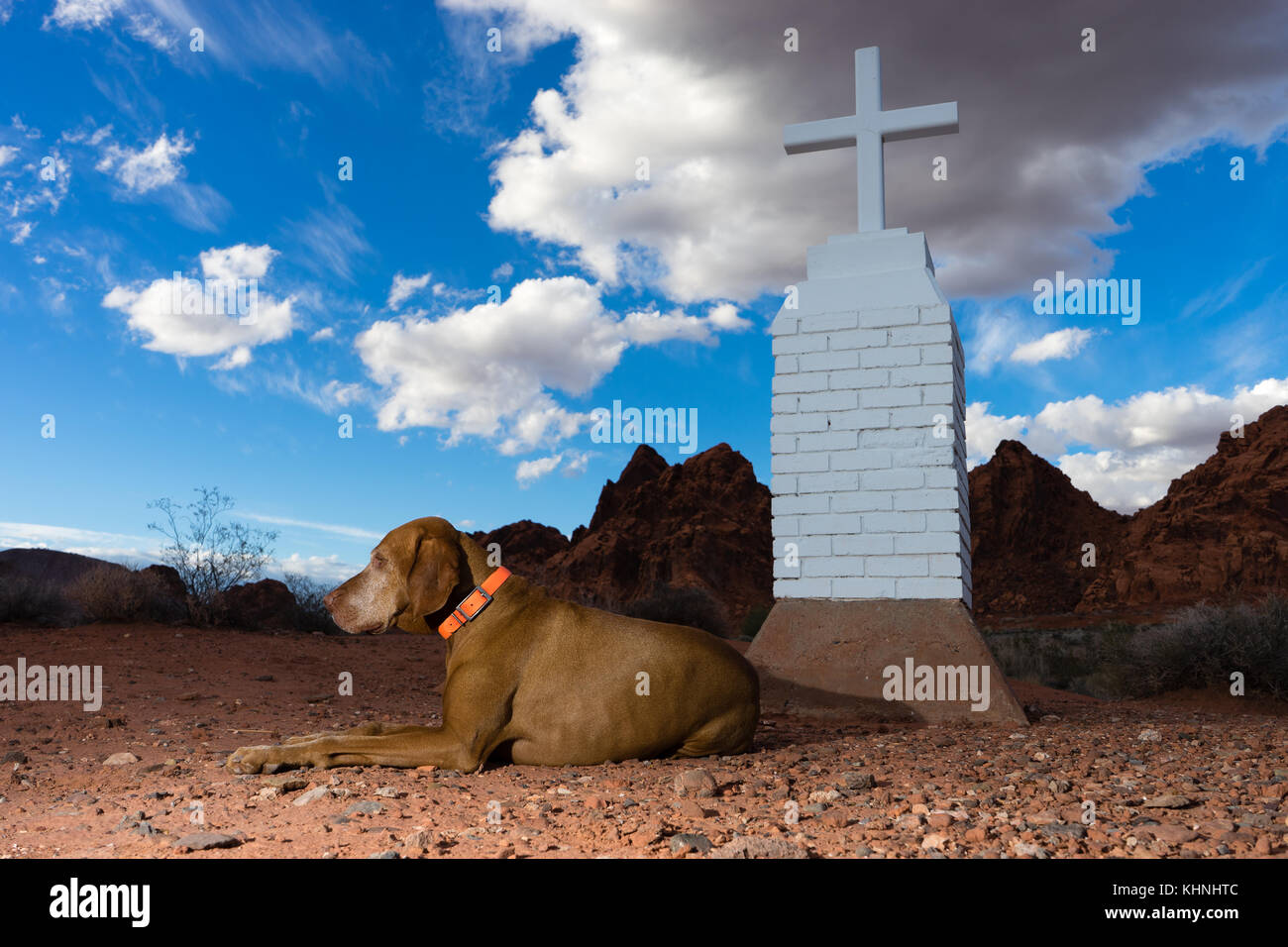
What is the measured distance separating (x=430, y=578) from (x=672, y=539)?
126 feet

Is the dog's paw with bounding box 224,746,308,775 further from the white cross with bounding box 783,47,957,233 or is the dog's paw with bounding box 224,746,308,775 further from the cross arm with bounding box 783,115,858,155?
the cross arm with bounding box 783,115,858,155

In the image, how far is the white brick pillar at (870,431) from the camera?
330 inches

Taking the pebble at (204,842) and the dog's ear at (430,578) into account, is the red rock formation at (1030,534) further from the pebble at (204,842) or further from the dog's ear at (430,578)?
the pebble at (204,842)

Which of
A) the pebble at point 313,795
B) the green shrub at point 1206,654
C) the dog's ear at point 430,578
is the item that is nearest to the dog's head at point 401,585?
the dog's ear at point 430,578

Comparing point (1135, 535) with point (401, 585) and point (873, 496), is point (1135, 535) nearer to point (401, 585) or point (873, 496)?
point (873, 496)

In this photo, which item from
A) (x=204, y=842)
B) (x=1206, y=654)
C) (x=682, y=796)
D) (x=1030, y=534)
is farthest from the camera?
(x=1030, y=534)

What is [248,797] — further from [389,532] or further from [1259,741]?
[1259,741]

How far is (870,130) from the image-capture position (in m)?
9.57

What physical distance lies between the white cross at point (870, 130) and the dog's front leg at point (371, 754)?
6.87 metres

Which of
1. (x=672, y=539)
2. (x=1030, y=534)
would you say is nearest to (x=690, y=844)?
(x=672, y=539)

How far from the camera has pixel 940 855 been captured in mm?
2979

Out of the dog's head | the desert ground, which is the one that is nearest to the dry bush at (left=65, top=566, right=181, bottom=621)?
the desert ground

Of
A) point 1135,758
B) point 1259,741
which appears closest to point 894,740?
point 1135,758
